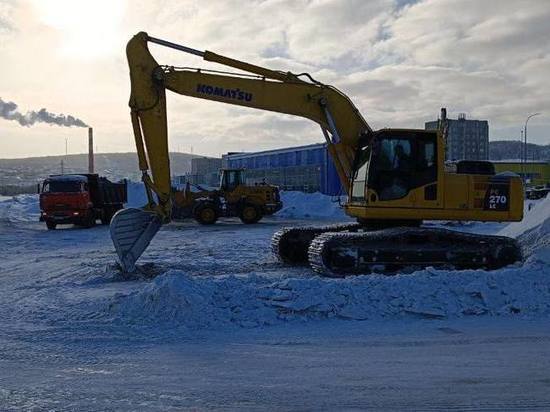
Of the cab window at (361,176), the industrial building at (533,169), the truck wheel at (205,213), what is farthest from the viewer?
the industrial building at (533,169)

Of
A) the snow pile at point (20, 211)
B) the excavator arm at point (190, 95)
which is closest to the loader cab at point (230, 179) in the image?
the snow pile at point (20, 211)

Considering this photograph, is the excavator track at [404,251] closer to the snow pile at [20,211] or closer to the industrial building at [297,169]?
the snow pile at [20,211]

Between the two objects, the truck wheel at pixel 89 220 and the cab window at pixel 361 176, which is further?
the truck wheel at pixel 89 220

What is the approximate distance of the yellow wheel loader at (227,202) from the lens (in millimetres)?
29594

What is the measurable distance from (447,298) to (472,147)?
192ft

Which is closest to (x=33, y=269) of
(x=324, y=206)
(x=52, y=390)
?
(x=52, y=390)

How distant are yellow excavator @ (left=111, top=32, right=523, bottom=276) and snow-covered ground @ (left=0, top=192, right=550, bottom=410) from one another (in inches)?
47.7

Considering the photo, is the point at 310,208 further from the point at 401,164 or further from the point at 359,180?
the point at 401,164

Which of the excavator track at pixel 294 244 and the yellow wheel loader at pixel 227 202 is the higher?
the yellow wheel loader at pixel 227 202

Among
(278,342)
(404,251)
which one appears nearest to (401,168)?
(404,251)

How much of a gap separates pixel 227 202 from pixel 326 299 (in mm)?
21060

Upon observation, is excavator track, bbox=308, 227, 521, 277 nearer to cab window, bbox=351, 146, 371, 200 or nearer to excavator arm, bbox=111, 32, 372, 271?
cab window, bbox=351, 146, 371, 200

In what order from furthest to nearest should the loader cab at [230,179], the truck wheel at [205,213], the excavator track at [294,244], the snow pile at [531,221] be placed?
1. the loader cab at [230,179]
2. the truck wheel at [205,213]
3. the snow pile at [531,221]
4. the excavator track at [294,244]

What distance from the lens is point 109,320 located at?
8.70 m
